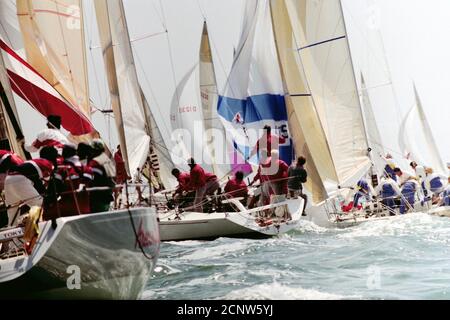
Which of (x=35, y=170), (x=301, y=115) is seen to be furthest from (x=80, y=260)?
(x=301, y=115)

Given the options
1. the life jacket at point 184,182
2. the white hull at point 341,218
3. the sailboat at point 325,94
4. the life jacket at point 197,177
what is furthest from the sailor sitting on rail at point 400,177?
the life jacket at point 197,177

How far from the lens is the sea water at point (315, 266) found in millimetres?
5918

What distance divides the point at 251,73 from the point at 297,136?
2.33m

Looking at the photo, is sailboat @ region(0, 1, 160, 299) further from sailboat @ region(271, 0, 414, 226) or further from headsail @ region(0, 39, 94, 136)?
sailboat @ region(271, 0, 414, 226)

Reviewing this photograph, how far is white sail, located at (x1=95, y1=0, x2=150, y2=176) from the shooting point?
36.2 feet

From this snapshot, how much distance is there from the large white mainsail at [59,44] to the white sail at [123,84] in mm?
1098

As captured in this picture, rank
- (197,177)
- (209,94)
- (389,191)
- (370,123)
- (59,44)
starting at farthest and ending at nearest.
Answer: (370,123), (209,94), (389,191), (197,177), (59,44)

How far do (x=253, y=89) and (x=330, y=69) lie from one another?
1.85m

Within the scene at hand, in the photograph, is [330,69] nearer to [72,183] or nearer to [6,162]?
[6,162]

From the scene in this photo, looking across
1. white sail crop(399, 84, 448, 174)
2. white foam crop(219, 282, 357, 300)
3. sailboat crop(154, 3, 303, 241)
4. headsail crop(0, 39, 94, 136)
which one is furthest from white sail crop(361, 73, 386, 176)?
Answer: white foam crop(219, 282, 357, 300)

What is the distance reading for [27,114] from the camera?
29.5ft

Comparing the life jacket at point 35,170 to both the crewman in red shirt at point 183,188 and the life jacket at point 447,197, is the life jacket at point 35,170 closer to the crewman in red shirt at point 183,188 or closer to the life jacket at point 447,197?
the crewman in red shirt at point 183,188

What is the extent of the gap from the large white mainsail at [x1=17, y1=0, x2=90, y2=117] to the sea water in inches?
96.3

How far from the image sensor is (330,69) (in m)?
13.8
